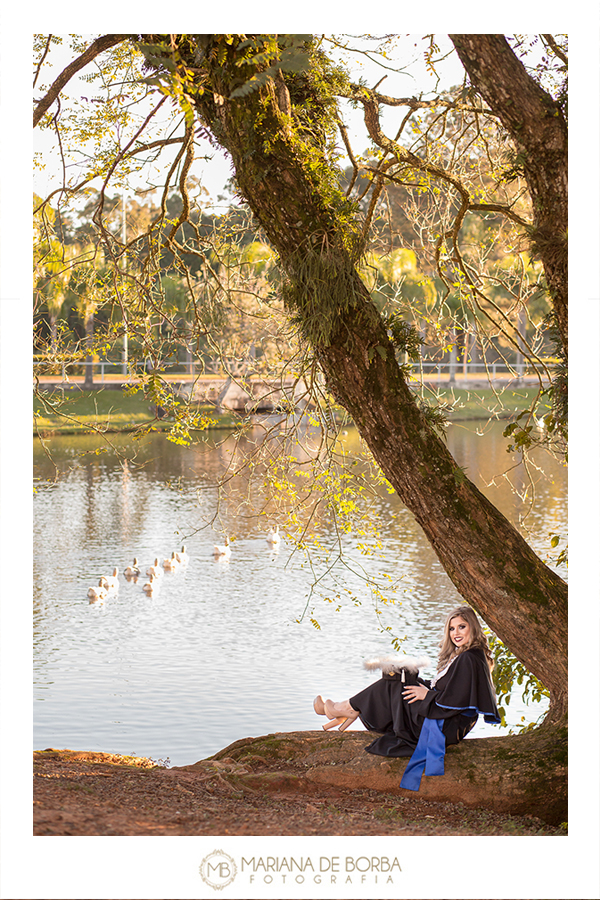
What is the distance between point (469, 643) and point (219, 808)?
121 cm

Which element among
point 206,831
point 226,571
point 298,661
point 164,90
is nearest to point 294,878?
point 206,831

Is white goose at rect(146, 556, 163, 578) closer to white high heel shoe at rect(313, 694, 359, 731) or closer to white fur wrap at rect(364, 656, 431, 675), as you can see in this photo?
white high heel shoe at rect(313, 694, 359, 731)

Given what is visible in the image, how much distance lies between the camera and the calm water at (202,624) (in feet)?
23.1

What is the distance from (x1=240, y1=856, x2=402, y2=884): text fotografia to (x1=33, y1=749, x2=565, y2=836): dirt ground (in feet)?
0.75

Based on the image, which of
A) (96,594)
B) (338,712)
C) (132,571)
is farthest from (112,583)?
(338,712)

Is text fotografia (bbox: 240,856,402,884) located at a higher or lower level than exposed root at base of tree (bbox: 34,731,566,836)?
higher

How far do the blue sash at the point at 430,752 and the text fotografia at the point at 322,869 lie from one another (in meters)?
1.05

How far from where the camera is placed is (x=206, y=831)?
2795 mm

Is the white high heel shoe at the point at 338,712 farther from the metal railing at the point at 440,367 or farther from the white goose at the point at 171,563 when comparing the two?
the white goose at the point at 171,563

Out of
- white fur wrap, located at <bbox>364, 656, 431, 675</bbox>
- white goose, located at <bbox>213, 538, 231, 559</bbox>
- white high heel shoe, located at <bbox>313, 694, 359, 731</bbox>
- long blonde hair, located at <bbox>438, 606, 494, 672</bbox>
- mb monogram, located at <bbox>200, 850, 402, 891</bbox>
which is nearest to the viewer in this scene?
mb monogram, located at <bbox>200, 850, 402, 891</bbox>

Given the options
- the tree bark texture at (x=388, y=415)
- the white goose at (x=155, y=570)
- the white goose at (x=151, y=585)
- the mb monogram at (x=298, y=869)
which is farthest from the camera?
the white goose at (x=155, y=570)

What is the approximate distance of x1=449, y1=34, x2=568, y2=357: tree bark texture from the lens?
10.5ft

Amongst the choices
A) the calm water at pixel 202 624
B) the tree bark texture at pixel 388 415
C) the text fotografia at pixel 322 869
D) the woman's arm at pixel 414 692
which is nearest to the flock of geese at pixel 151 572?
the calm water at pixel 202 624

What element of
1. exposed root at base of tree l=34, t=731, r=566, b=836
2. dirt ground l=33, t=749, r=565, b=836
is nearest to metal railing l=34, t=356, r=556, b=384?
exposed root at base of tree l=34, t=731, r=566, b=836
